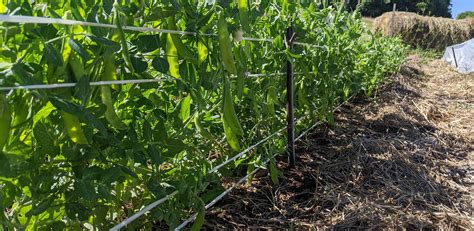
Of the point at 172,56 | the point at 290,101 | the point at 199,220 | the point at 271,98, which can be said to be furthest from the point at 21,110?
the point at 290,101

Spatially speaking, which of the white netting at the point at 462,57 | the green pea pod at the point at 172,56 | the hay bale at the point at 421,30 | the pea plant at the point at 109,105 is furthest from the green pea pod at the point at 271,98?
the hay bale at the point at 421,30

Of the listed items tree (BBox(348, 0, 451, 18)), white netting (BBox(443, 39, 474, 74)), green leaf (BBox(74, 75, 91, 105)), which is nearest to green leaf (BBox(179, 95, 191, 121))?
green leaf (BBox(74, 75, 91, 105))

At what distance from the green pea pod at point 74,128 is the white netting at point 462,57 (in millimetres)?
9509

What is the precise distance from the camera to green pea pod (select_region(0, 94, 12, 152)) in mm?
854

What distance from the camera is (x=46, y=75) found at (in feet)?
3.19

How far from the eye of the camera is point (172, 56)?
1.23 meters

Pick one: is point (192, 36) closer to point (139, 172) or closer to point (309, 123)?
point (139, 172)

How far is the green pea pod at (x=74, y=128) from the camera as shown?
98cm

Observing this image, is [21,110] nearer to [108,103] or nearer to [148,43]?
[108,103]

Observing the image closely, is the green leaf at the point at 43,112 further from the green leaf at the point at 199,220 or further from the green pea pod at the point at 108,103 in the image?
the green leaf at the point at 199,220

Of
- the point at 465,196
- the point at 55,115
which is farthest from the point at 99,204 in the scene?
the point at 465,196

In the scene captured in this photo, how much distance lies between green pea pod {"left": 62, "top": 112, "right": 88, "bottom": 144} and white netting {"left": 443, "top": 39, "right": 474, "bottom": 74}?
374 inches

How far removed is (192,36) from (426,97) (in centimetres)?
443

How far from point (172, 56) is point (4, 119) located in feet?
1.54
